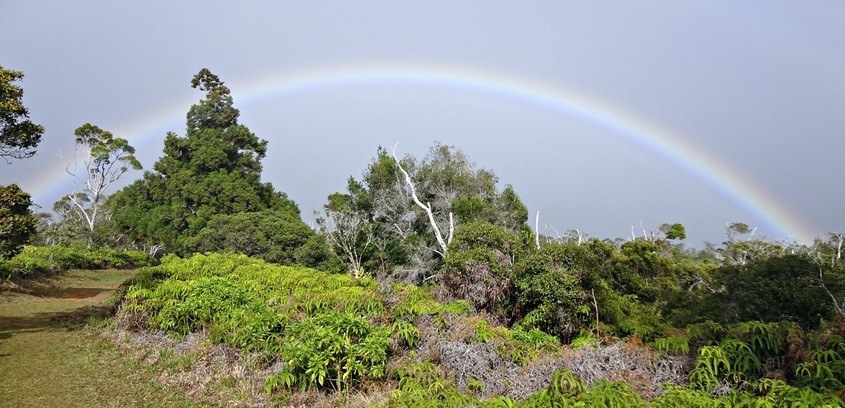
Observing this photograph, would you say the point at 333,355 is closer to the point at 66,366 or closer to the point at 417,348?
the point at 417,348

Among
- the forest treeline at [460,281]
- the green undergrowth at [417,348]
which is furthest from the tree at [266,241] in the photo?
the green undergrowth at [417,348]

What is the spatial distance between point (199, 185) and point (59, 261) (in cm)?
878

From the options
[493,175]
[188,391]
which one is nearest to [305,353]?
[188,391]

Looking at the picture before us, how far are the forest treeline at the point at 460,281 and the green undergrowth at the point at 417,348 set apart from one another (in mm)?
30

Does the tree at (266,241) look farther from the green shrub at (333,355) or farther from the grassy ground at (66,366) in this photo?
the green shrub at (333,355)

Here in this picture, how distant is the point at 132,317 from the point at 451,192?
790 inches

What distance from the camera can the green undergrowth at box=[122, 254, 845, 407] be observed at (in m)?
5.12

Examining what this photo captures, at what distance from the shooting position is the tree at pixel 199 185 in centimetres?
3188

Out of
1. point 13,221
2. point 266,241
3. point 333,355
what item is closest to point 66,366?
point 13,221

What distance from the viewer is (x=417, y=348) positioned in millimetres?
7961

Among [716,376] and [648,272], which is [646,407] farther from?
[648,272]

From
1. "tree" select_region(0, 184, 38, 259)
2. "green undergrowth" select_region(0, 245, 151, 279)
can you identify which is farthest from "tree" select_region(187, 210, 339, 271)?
"tree" select_region(0, 184, 38, 259)

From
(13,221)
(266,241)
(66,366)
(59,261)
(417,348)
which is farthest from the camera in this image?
(266,241)

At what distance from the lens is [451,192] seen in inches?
1152
